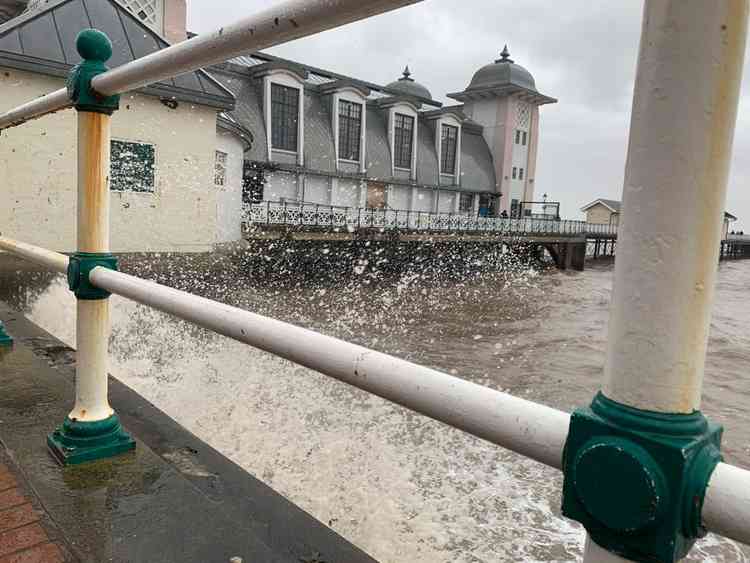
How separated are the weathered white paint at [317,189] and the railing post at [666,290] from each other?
23032 millimetres

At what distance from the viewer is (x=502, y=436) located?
71cm

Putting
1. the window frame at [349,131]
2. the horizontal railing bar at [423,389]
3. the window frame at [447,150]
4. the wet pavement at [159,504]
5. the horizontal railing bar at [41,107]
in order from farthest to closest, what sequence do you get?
the window frame at [447,150], the window frame at [349,131], the horizontal railing bar at [41,107], the wet pavement at [159,504], the horizontal railing bar at [423,389]

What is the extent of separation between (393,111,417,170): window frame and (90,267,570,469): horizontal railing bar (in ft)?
85.8

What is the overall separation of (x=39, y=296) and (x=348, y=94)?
60.3ft

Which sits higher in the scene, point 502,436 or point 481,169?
point 481,169

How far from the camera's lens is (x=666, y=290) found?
1.91 ft

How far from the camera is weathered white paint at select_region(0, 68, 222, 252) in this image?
30.9 feet

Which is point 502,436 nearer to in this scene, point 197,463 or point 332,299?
point 197,463

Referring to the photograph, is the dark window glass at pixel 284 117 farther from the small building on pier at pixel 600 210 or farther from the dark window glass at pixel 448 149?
the small building on pier at pixel 600 210

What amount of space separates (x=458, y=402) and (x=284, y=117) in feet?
74.6

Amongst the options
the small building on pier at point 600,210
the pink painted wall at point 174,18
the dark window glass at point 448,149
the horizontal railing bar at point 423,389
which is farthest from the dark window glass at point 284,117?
the small building on pier at point 600,210

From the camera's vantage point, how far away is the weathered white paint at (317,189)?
23344 millimetres

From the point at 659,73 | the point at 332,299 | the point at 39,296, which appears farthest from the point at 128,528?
the point at 332,299

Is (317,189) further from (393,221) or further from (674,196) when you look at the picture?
(674,196)
